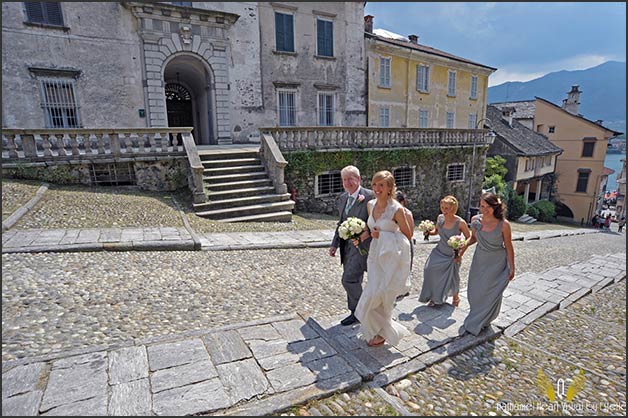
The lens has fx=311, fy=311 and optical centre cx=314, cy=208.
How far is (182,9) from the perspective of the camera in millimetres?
13617

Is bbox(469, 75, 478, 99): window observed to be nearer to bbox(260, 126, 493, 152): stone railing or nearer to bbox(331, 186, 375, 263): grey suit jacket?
bbox(260, 126, 493, 152): stone railing

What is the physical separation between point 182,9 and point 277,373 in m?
15.8

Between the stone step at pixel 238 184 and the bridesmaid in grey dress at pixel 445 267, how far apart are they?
693 centimetres

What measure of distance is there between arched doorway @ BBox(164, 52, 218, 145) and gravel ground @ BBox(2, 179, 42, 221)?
825 cm

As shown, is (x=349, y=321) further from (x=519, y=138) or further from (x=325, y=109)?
(x=519, y=138)

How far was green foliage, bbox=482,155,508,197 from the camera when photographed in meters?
20.7

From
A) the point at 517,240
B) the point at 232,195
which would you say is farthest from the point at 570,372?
the point at 517,240

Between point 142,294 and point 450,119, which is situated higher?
point 450,119

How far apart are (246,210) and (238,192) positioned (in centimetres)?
81

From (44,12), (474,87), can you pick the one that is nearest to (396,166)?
(44,12)

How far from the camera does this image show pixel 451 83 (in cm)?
2369

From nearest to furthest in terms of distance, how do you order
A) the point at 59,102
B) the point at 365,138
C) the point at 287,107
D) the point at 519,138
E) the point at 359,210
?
the point at 359,210, the point at 59,102, the point at 365,138, the point at 287,107, the point at 519,138

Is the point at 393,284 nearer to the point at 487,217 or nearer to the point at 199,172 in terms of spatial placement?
the point at 487,217

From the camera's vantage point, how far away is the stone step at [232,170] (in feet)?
33.7
